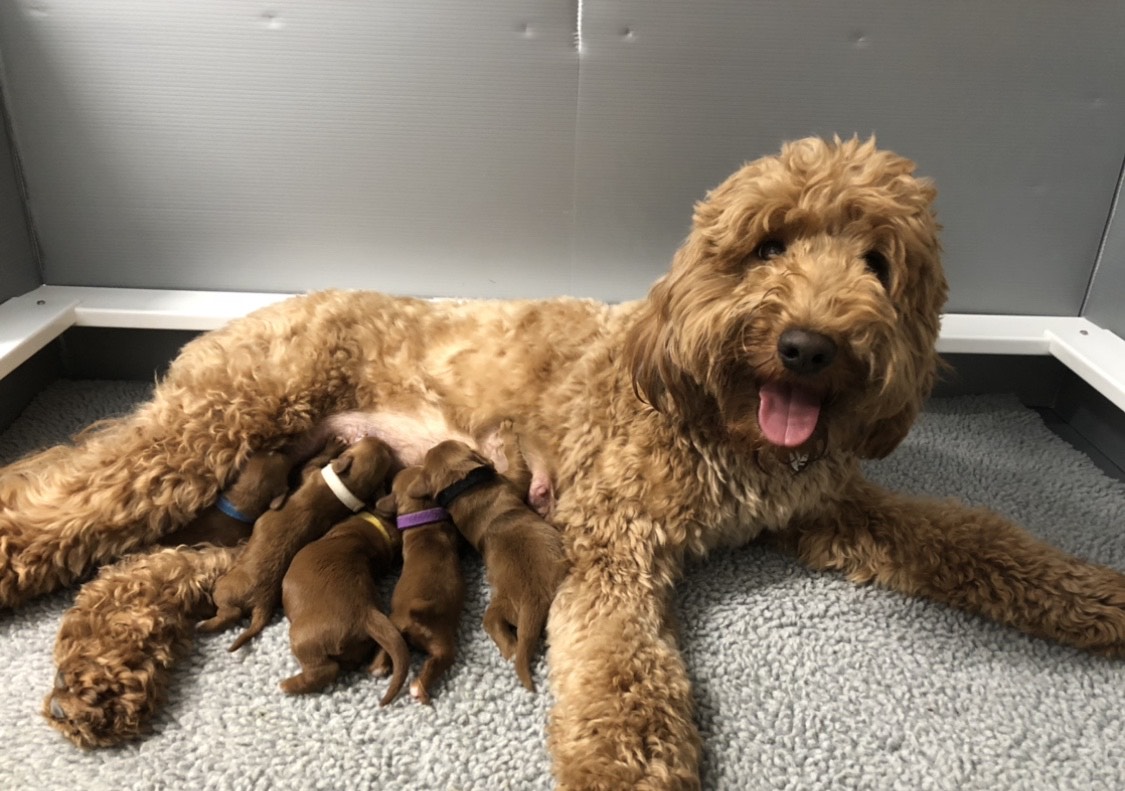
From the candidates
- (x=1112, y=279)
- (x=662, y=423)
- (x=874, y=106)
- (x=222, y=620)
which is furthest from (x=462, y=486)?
(x=1112, y=279)

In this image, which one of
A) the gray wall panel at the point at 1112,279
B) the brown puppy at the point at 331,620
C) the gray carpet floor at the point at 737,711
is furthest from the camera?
the gray wall panel at the point at 1112,279

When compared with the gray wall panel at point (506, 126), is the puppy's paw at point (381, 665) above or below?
below

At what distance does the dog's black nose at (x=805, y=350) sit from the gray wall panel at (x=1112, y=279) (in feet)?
6.73

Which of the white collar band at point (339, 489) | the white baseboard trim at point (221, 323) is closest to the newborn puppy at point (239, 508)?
the white collar band at point (339, 489)

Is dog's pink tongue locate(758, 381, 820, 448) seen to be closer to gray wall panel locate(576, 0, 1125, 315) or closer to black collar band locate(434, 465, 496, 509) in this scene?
black collar band locate(434, 465, 496, 509)

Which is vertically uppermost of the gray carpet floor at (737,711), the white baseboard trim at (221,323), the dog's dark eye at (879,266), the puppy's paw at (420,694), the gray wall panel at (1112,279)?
the dog's dark eye at (879,266)

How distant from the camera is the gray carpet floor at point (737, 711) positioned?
1578 mm

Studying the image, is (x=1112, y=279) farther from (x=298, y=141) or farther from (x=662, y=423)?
(x=298, y=141)

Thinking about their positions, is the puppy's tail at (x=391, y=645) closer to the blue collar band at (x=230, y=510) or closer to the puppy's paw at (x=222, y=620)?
the puppy's paw at (x=222, y=620)

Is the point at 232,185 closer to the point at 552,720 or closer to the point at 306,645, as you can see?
the point at 306,645

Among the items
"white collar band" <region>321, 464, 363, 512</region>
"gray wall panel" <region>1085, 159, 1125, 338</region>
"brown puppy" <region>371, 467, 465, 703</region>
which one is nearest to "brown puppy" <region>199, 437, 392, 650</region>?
"white collar band" <region>321, 464, 363, 512</region>

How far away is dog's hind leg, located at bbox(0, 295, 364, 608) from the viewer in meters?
1.88

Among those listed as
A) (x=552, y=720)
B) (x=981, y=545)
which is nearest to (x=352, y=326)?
(x=552, y=720)

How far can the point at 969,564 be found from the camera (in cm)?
200
